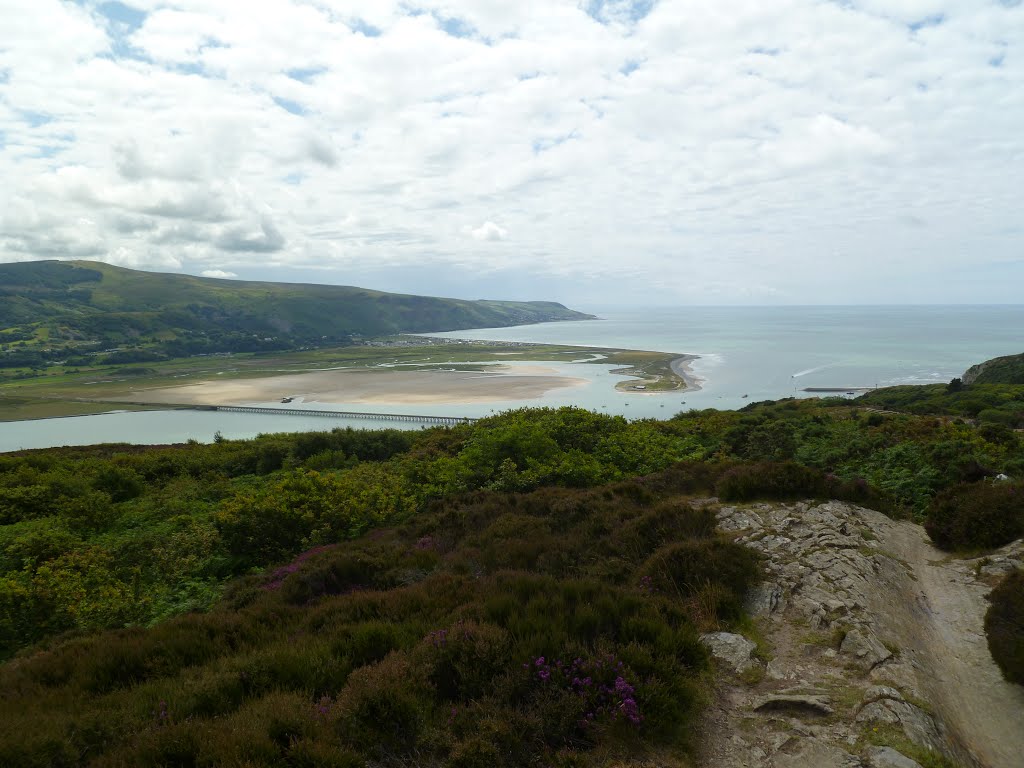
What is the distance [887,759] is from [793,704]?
0.81m

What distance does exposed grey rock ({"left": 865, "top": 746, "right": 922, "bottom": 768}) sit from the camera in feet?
12.5

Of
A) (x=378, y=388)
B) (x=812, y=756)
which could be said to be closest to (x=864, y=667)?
(x=812, y=756)

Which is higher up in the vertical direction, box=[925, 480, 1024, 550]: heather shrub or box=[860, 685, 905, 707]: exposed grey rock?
box=[925, 480, 1024, 550]: heather shrub

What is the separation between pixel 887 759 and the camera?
3.87 metres

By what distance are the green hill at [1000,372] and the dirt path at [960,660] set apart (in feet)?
154

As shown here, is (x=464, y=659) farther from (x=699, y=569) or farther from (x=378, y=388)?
(x=378, y=388)

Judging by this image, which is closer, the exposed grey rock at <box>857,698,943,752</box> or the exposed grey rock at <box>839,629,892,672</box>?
the exposed grey rock at <box>857,698,943,752</box>

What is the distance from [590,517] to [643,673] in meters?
5.22

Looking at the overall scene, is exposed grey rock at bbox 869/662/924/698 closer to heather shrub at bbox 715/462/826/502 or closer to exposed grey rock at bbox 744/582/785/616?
exposed grey rock at bbox 744/582/785/616

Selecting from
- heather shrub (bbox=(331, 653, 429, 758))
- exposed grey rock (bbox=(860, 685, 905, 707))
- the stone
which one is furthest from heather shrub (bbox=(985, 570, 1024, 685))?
heather shrub (bbox=(331, 653, 429, 758))

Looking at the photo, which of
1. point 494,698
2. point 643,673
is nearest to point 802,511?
point 643,673

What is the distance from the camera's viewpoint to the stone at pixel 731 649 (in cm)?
520

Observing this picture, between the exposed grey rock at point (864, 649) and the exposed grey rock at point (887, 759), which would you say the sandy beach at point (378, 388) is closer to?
the exposed grey rock at point (864, 649)

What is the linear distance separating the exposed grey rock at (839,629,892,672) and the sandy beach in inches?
2175
